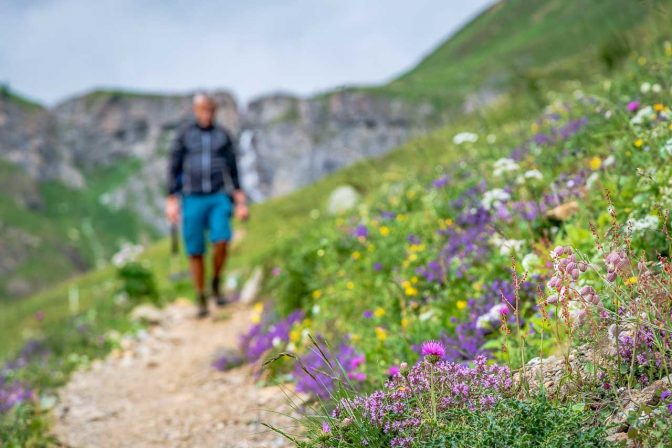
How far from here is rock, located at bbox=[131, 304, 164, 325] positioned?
34.9ft

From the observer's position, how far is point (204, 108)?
984cm

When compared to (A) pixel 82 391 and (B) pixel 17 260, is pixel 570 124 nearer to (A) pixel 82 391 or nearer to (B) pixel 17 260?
(A) pixel 82 391

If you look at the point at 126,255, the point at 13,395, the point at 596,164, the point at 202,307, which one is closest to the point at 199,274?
the point at 202,307

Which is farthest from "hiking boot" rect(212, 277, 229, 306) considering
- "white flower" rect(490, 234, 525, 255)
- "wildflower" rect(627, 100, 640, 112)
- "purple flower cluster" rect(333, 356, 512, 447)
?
"purple flower cluster" rect(333, 356, 512, 447)

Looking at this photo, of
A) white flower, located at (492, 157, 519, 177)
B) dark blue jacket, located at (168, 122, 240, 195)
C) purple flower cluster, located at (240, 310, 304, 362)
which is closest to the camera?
white flower, located at (492, 157, 519, 177)

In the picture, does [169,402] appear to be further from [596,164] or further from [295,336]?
[596,164]

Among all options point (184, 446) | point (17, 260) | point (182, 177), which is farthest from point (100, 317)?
point (17, 260)

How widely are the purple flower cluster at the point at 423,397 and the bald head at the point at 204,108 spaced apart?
25.4 feet

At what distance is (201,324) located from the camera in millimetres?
10359

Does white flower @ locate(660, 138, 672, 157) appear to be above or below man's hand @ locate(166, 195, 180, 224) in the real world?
above

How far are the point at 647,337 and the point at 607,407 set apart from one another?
39cm

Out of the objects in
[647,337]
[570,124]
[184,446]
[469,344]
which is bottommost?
[184,446]

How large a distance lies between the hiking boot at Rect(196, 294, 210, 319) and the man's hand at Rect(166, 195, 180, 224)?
1.46m

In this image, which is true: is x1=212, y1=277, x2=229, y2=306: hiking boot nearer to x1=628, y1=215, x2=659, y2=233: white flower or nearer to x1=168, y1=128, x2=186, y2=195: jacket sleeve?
x1=168, y1=128, x2=186, y2=195: jacket sleeve
